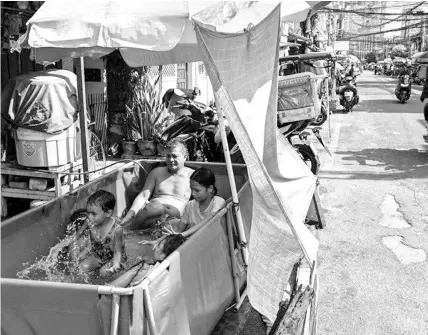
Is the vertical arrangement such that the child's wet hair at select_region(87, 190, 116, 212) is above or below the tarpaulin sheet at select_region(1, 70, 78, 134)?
below

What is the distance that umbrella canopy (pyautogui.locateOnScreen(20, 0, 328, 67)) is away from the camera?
3.33m

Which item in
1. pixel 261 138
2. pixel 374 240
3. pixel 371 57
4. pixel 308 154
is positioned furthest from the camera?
pixel 371 57

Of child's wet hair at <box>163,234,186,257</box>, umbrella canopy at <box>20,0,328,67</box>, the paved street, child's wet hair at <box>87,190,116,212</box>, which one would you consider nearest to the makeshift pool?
child's wet hair at <box>163,234,186,257</box>

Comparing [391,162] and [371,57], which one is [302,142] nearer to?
[391,162]

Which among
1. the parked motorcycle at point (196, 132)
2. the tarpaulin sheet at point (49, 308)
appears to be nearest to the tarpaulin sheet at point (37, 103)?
the parked motorcycle at point (196, 132)

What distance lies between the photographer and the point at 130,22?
11.7 ft

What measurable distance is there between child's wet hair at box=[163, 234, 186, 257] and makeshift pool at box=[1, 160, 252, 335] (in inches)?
9.4

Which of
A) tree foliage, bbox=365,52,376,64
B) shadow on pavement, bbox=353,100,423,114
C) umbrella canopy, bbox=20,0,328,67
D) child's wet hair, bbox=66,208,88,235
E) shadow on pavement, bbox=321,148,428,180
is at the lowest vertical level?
shadow on pavement, bbox=321,148,428,180

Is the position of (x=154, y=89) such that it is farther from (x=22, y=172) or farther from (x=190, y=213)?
(x=190, y=213)

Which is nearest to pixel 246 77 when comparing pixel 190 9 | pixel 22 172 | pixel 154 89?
pixel 190 9

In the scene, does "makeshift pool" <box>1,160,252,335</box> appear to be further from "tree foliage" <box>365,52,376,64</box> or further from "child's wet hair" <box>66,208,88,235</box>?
"tree foliage" <box>365,52,376,64</box>

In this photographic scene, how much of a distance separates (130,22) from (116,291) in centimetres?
215

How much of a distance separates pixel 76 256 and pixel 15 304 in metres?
1.32

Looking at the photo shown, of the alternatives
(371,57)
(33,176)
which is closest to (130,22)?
(33,176)
